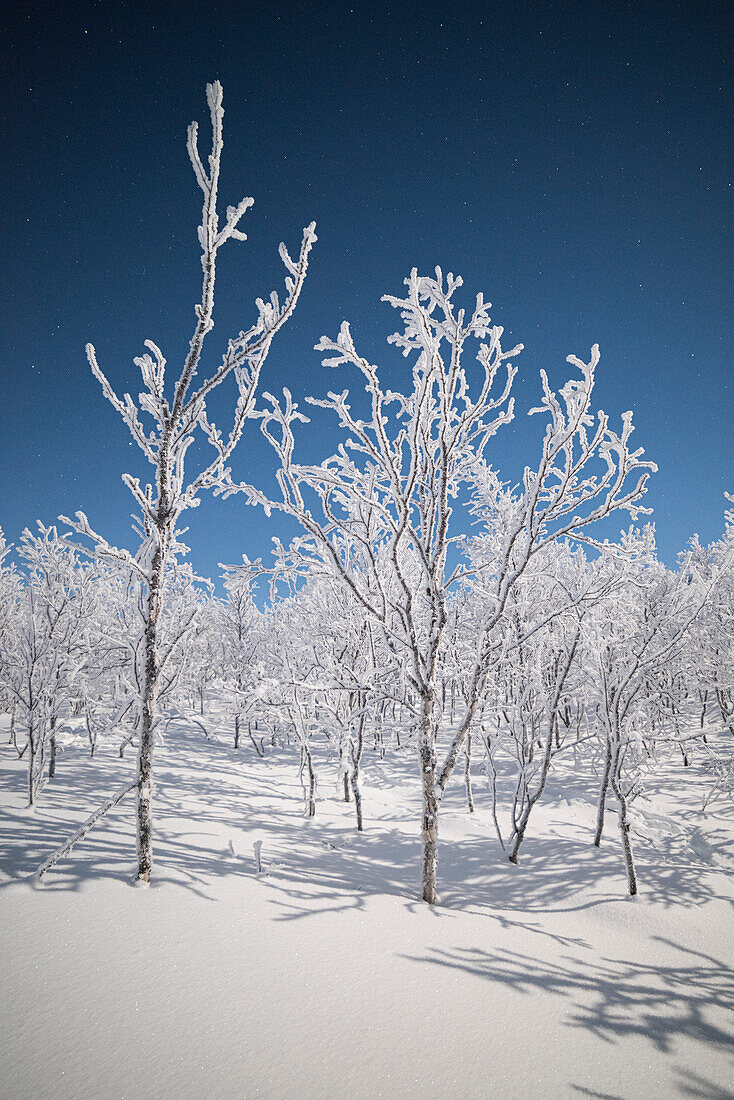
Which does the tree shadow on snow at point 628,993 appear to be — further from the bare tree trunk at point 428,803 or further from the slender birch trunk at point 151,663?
the slender birch trunk at point 151,663

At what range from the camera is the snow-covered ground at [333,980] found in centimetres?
217

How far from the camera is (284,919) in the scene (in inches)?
147

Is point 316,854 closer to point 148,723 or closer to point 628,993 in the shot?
point 148,723

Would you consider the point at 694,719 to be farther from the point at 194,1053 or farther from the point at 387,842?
the point at 194,1053

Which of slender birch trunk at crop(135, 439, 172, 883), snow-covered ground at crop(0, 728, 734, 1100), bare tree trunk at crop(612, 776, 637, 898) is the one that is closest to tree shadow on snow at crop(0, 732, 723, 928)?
snow-covered ground at crop(0, 728, 734, 1100)

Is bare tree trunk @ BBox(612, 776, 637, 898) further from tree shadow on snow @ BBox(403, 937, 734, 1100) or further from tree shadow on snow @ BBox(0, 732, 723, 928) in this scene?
tree shadow on snow @ BBox(403, 937, 734, 1100)

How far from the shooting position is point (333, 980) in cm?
290

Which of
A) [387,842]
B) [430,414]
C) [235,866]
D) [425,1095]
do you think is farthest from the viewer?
[387,842]

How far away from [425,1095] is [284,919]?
2.01 m

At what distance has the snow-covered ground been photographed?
2.17 metres

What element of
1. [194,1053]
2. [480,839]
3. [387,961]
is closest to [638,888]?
[480,839]

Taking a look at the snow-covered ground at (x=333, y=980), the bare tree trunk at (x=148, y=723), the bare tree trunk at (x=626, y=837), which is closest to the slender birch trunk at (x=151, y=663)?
→ the bare tree trunk at (x=148, y=723)

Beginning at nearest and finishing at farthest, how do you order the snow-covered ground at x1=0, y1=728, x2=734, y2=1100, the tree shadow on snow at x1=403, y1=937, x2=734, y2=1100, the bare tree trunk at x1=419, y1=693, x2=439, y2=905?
the snow-covered ground at x1=0, y1=728, x2=734, y2=1100
the tree shadow on snow at x1=403, y1=937, x2=734, y2=1100
the bare tree trunk at x1=419, y1=693, x2=439, y2=905

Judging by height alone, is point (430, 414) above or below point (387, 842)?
above
